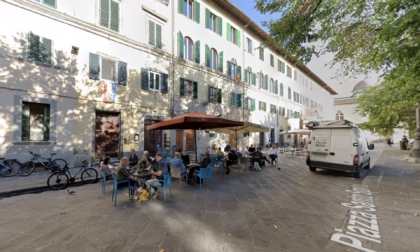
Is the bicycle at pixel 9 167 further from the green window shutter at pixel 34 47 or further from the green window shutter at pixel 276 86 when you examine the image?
the green window shutter at pixel 276 86

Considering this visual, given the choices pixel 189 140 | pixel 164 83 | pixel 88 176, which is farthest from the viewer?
pixel 189 140

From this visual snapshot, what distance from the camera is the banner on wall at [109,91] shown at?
11.1m

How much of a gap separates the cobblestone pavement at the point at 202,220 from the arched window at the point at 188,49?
1177cm

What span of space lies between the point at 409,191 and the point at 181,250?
7097mm

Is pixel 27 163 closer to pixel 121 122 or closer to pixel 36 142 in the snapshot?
pixel 36 142

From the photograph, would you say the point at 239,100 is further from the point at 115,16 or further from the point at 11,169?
the point at 11,169

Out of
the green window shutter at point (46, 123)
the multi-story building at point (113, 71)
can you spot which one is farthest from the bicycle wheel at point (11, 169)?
the green window shutter at point (46, 123)

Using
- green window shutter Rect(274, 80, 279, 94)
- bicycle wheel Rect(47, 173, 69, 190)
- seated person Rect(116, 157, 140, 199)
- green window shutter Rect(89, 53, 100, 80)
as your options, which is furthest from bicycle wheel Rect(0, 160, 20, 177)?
green window shutter Rect(274, 80, 279, 94)

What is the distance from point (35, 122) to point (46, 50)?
3.30 metres

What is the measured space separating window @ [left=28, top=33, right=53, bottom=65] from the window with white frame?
5.21m

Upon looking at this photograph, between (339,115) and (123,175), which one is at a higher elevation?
(339,115)

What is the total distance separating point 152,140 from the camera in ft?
44.0

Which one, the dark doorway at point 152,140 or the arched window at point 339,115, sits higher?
the arched window at point 339,115

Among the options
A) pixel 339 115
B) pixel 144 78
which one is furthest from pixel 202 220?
pixel 339 115
